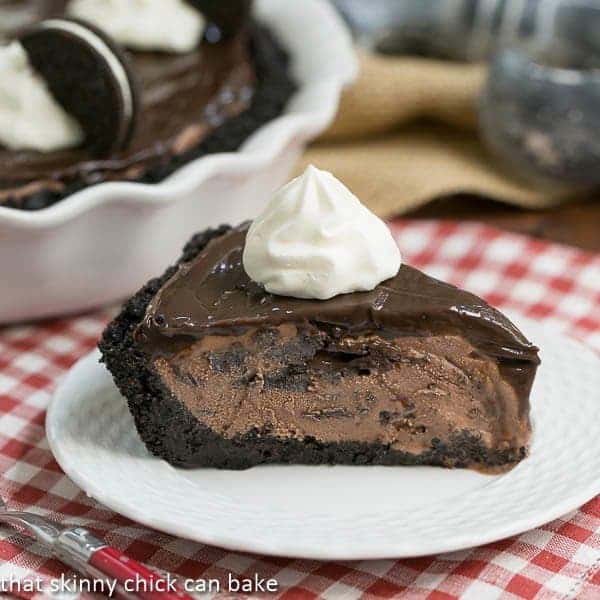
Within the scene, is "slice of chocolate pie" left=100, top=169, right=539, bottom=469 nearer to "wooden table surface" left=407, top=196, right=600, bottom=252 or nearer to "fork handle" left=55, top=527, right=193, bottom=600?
"fork handle" left=55, top=527, right=193, bottom=600

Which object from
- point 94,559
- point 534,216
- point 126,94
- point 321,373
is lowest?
point 534,216

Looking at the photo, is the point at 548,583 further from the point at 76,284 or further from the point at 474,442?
the point at 76,284

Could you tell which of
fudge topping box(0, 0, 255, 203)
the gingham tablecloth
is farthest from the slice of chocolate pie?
fudge topping box(0, 0, 255, 203)

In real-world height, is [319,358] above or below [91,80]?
below

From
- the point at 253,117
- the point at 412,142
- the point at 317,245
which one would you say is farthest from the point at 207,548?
the point at 412,142

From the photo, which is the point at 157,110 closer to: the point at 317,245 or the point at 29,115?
the point at 29,115

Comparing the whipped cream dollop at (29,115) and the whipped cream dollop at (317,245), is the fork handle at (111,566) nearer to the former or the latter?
the whipped cream dollop at (317,245)
